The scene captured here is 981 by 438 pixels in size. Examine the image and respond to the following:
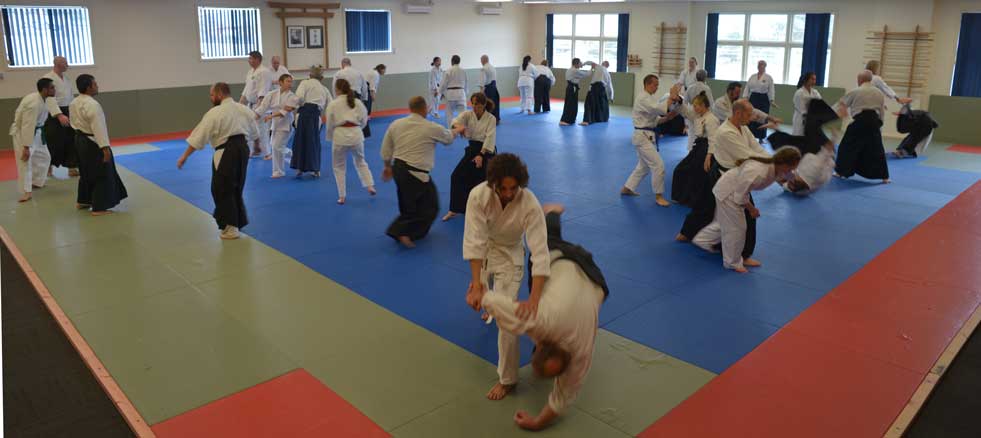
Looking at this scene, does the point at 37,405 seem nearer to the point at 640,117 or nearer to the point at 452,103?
the point at 640,117

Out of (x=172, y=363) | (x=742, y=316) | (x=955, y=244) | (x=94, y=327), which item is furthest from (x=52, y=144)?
(x=955, y=244)

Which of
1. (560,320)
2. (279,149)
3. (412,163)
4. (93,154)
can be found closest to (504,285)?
(560,320)

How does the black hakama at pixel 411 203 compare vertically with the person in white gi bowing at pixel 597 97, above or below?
below

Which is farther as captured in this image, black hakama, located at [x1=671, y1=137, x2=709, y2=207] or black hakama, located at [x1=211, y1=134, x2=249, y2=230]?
black hakama, located at [x1=671, y1=137, x2=709, y2=207]

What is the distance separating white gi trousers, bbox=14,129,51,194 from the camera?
8664mm

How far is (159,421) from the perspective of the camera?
3.90 metres

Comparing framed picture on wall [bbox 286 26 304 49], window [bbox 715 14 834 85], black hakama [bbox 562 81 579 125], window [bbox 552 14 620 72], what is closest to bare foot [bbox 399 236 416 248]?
black hakama [bbox 562 81 579 125]

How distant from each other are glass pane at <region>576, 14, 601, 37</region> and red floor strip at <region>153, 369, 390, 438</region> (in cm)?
1651

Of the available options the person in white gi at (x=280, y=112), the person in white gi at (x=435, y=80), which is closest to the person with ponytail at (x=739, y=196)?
the person in white gi at (x=280, y=112)

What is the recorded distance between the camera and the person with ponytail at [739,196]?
570 centimetres

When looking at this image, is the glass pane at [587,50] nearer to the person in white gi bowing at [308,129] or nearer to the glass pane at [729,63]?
the glass pane at [729,63]

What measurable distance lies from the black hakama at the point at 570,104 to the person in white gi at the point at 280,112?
6.96 meters

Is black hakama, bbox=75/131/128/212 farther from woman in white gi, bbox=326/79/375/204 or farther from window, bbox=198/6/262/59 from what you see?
window, bbox=198/6/262/59

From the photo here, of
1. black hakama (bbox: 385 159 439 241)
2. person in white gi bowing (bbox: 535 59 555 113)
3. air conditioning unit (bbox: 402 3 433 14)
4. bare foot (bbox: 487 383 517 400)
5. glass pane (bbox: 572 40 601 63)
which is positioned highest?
air conditioning unit (bbox: 402 3 433 14)
